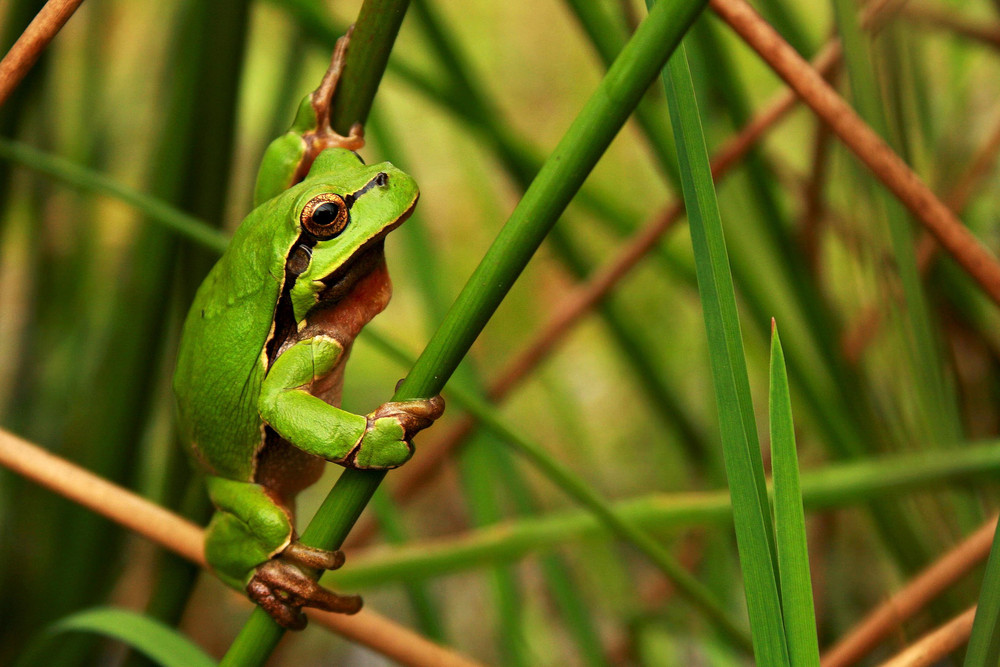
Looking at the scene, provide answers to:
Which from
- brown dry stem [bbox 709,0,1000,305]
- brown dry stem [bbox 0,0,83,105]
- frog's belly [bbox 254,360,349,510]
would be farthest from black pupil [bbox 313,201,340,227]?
brown dry stem [bbox 709,0,1000,305]

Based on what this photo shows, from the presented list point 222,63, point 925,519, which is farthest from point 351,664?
point 222,63

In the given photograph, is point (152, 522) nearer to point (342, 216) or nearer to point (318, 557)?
point (318, 557)

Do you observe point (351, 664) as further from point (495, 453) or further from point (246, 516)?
point (246, 516)

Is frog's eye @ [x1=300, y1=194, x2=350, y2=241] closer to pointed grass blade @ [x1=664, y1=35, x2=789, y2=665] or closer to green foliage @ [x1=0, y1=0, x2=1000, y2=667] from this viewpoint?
green foliage @ [x1=0, y1=0, x2=1000, y2=667]

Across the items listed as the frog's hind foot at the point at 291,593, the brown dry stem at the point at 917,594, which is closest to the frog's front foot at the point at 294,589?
the frog's hind foot at the point at 291,593

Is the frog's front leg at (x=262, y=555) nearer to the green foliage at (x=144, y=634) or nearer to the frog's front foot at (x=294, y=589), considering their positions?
the frog's front foot at (x=294, y=589)

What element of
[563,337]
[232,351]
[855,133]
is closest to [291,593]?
[232,351]
